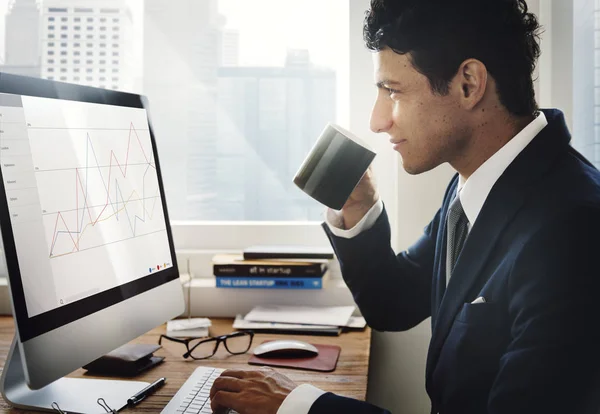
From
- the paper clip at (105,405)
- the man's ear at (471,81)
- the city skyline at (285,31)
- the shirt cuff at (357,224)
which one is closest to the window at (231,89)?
the city skyline at (285,31)

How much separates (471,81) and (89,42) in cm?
133

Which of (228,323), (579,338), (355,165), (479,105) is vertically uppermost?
(479,105)

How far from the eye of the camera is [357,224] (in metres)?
1.29

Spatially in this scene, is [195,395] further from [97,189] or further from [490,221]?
[490,221]

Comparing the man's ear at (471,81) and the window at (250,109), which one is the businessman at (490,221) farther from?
the window at (250,109)

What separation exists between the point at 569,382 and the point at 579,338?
6 cm

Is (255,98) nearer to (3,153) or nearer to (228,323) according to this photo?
(228,323)

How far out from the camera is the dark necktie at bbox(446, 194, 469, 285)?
3.65 ft

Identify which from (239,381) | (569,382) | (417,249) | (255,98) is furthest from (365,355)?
(255,98)

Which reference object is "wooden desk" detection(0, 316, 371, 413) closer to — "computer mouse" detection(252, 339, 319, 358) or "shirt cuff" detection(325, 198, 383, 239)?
"computer mouse" detection(252, 339, 319, 358)

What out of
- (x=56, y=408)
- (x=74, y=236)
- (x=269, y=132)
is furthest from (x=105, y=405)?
(x=269, y=132)

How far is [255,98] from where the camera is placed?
5.95ft

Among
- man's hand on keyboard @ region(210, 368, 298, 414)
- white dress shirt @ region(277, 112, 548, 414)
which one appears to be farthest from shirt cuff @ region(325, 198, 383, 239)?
man's hand on keyboard @ region(210, 368, 298, 414)

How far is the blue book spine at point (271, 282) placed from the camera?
5.00 ft
